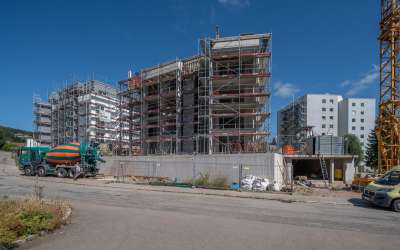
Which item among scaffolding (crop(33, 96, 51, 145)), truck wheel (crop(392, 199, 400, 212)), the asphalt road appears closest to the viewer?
the asphalt road

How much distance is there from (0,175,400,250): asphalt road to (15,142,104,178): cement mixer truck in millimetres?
12658

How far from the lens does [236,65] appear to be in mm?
26672

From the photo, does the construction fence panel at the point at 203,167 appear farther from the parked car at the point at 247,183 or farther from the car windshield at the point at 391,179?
the car windshield at the point at 391,179

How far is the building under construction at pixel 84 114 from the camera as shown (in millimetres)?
41097

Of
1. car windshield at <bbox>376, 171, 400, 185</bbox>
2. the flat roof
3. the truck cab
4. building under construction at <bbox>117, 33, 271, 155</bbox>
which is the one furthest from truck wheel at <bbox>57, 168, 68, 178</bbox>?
car windshield at <bbox>376, 171, 400, 185</bbox>

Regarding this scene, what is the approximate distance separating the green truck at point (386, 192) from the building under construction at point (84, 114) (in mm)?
35222

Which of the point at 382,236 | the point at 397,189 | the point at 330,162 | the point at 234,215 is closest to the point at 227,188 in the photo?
the point at 234,215

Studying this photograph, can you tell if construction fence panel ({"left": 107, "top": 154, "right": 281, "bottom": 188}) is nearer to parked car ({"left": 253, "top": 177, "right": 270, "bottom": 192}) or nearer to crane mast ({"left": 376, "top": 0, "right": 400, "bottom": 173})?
parked car ({"left": 253, "top": 177, "right": 270, "bottom": 192})

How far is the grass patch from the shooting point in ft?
16.3

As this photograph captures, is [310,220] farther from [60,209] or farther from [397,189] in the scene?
[60,209]

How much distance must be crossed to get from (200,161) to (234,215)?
38.0 feet

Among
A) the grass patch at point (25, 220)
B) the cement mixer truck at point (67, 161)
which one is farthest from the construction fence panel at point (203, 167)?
the grass patch at point (25, 220)

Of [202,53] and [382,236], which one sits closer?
[382,236]

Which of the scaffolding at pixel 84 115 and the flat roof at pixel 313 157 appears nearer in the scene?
the flat roof at pixel 313 157
